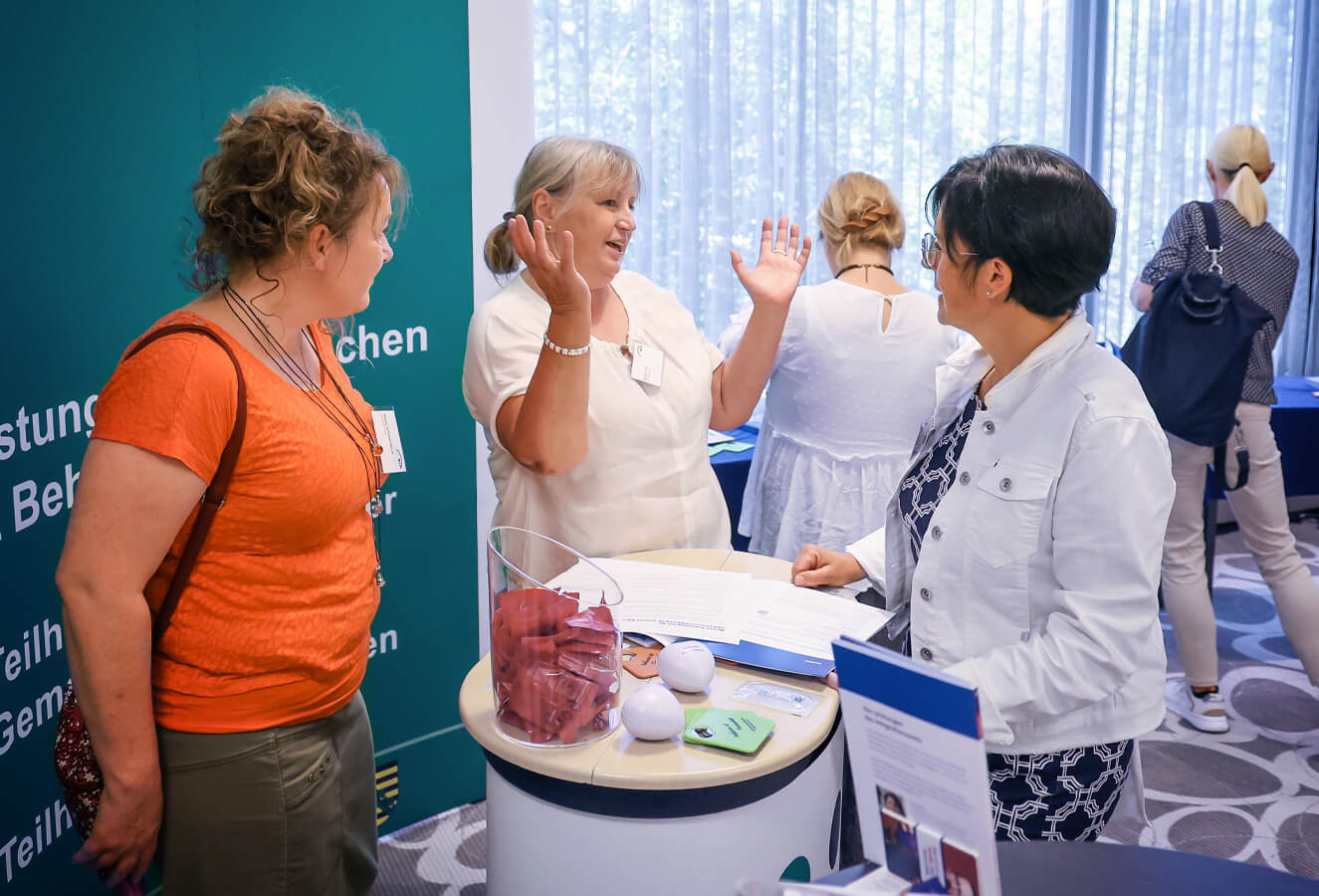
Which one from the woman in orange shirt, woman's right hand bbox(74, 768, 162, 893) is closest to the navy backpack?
the woman in orange shirt

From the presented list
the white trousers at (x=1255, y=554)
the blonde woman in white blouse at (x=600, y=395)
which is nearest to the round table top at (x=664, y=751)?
the blonde woman in white blouse at (x=600, y=395)

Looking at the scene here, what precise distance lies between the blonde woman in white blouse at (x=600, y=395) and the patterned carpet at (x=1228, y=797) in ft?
3.34

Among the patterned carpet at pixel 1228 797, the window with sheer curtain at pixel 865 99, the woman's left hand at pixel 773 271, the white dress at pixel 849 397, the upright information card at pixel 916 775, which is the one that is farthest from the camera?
the window with sheer curtain at pixel 865 99

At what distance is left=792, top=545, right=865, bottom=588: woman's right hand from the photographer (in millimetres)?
1689

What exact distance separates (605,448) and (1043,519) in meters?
0.82

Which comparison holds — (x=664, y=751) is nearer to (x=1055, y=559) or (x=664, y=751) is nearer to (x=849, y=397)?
(x=1055, y=559)

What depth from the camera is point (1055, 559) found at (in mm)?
1303

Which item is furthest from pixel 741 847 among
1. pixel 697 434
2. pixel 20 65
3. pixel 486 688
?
pixel 20 65

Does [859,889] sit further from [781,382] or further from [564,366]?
[781,382]

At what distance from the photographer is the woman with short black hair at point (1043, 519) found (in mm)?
1257

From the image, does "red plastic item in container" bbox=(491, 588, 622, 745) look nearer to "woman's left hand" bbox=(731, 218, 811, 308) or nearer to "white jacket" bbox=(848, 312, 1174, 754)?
"white jacket" bbox=(848, 312, 1174, 754)

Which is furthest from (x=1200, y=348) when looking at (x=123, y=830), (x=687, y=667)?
(x=123, y=830)

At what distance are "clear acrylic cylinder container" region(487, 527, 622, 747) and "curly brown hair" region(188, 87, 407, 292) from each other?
46 cm

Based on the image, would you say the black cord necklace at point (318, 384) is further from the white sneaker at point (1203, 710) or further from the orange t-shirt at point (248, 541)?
the white sneaker at point (1203, 710)
